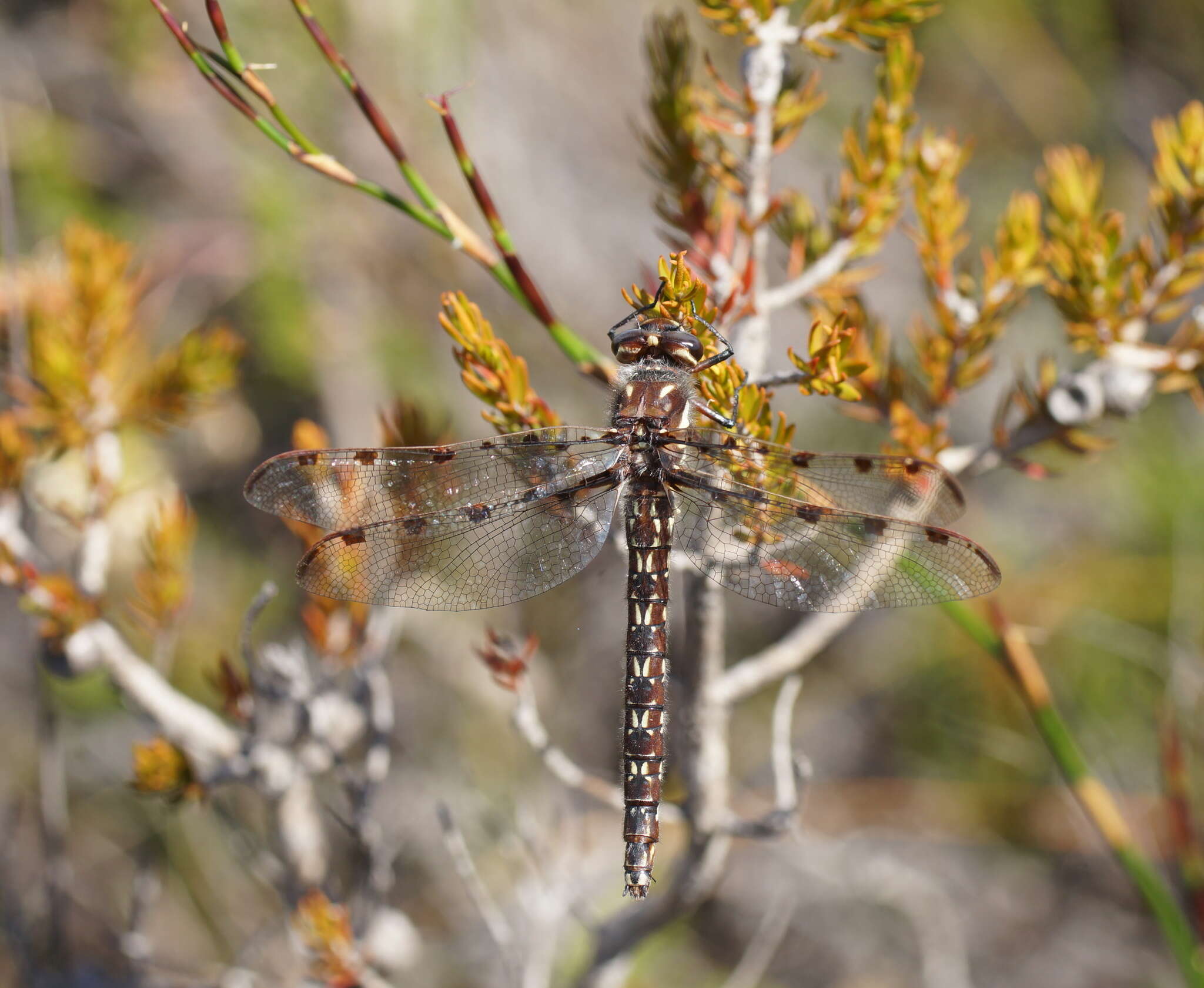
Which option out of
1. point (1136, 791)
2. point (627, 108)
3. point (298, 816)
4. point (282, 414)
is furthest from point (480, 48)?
point (1136, 791)

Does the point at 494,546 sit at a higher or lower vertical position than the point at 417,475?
lower

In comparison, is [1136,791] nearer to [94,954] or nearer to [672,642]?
[672,642]

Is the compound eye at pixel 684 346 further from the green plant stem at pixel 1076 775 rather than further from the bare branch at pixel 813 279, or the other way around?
the green plant stem at pixel 1076 775

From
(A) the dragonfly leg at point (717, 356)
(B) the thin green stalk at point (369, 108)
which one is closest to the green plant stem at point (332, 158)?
(B) the thin green stalk at point (369, 108)

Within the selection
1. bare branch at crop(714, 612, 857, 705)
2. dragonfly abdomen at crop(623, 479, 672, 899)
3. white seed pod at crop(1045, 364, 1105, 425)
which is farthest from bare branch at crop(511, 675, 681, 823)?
white seed pod at crop(1045, 364, 1105, 425)

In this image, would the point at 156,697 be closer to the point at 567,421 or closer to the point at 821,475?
the point at 821,475

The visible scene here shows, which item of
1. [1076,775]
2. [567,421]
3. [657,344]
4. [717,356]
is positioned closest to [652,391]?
[657,344]

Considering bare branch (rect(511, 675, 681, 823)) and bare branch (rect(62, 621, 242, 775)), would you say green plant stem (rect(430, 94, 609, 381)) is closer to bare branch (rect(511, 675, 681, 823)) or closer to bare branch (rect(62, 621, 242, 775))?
bare branch (rect(511, 675, 681, 823))
